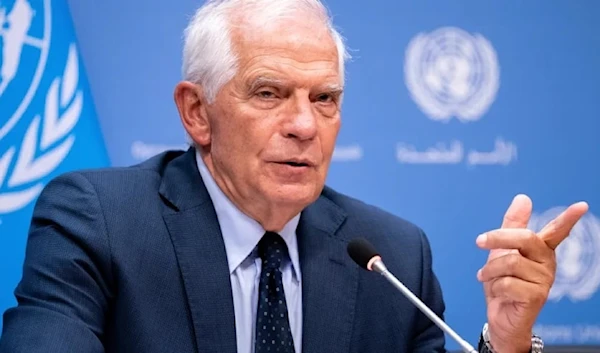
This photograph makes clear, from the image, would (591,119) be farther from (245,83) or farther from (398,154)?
(245,83)

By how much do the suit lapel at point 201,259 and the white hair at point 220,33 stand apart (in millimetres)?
274

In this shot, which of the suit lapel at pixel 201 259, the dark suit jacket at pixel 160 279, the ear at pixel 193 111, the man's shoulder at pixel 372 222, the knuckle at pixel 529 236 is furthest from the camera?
the man's shoulder at pixel 372 222

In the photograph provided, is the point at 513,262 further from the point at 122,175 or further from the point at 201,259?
the point at 122,175

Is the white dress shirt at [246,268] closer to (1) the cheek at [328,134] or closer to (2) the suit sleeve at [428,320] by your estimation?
(1) the cheek at [328,134]

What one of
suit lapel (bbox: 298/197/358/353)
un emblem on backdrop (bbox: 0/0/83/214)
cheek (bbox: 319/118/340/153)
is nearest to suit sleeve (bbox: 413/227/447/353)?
suit lapel (bbox: 298/197/358/353)

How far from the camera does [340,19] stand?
3.55m

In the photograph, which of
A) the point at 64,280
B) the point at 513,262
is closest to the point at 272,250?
the point at 64,280

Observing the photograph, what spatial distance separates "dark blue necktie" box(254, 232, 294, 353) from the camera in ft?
8.42

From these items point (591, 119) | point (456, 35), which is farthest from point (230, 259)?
point (591, 119)

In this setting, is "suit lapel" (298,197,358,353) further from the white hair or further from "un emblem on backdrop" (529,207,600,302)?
"un emblem on backdrop" (529,207,600,302)

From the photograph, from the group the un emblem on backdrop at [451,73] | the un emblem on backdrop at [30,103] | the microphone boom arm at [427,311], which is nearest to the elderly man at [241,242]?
the microphone boom arm at [427,311]

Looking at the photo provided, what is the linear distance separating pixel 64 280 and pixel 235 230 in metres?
0.51

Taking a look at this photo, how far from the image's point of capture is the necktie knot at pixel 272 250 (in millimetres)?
2691

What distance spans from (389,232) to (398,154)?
2.13 ft
